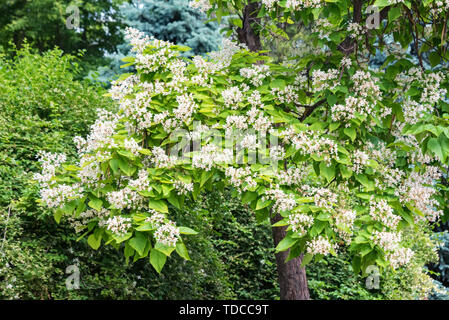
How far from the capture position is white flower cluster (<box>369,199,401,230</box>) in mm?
2859

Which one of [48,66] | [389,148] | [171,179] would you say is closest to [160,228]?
[171,179]

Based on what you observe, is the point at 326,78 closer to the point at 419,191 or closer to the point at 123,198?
the point at 419,191

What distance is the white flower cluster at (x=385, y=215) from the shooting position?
2.86m

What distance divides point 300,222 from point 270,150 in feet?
1.97

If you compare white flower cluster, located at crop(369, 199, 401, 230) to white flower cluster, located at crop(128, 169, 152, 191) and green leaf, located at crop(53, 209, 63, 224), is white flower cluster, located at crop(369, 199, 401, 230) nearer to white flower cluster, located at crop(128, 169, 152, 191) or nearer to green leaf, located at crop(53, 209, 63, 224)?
white flower cluster, located at crop(128, 169, 152, 191)

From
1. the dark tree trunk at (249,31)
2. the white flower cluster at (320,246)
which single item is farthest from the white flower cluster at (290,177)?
the dark tree trunk at (249,31)

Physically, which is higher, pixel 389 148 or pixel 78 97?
pixel 78 97

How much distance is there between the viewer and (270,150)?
3.16 metres

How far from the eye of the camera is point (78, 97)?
5.59m

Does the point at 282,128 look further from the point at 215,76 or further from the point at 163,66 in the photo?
the point at 163,66

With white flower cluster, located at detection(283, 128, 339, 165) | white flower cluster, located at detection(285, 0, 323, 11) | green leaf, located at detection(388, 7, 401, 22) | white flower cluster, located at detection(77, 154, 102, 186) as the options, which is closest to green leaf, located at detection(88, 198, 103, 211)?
white flower cluster, located at detection(77, 154, 102, 186)

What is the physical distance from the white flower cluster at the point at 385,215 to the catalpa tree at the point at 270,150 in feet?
0.04

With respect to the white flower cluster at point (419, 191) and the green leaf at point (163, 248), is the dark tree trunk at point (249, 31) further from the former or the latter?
the green leaf at point (163, 248)
